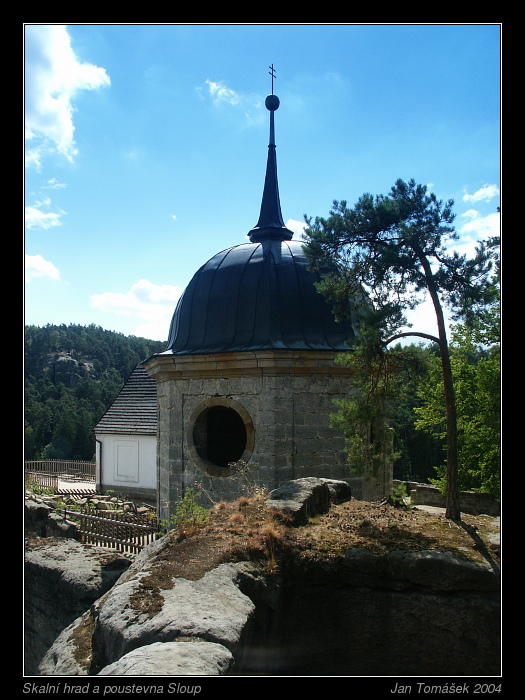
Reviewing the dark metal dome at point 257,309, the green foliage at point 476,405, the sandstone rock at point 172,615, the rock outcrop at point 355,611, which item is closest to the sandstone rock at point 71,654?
the rock outcrop at point 355,611

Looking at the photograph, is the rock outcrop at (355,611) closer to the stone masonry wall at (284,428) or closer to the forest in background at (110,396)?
the forest in background at (110,396)

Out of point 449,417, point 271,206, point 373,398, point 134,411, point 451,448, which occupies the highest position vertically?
point 271,206

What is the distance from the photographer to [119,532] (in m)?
10.5

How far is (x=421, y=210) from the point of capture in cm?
625

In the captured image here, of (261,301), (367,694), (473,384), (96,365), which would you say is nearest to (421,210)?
(261,301)

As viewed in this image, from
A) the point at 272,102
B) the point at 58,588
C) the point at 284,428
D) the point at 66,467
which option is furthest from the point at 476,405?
the point at 66,467

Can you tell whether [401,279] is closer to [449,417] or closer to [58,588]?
[449,417]

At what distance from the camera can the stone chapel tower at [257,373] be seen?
831cm

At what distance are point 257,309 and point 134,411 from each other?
51.5ft

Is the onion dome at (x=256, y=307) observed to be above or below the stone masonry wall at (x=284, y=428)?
above

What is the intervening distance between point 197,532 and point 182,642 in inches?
80.0

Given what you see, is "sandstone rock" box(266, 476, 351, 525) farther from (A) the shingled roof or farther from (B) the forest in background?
(A) the shingled roof

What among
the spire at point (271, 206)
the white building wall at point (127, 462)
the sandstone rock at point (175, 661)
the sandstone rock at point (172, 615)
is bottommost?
the white building wall at point (127, 462)

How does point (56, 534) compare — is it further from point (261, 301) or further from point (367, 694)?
point (367, 694)
